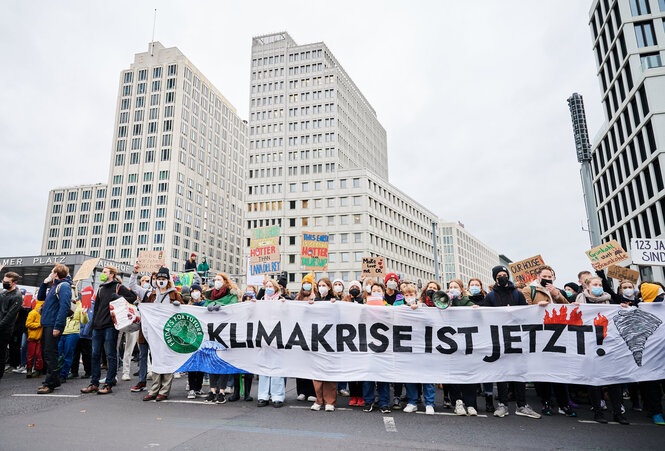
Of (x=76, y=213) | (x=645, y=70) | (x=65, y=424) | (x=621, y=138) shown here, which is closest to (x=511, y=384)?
(x=65, y=424)

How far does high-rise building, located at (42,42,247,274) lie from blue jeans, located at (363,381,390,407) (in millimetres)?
102501

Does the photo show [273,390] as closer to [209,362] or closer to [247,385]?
[247,385]

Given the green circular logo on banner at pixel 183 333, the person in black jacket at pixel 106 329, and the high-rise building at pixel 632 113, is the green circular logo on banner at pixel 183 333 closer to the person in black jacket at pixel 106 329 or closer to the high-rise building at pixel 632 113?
the person in black jacket at pixel 106 329

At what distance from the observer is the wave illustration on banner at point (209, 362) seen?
8.04m

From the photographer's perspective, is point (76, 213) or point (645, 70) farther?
point (76, 213)

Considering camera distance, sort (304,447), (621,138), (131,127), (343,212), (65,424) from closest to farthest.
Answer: (304,447) → (65,424) → (621,138) → (343,212) → (131,127)

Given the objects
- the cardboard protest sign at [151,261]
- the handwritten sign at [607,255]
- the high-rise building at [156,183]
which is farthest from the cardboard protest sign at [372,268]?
the high-rise building at [156,183]

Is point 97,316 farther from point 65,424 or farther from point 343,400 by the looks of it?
point 343,400

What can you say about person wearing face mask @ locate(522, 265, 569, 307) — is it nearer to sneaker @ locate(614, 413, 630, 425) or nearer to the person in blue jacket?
sneaker @ locate(614, 413, 630, 425)

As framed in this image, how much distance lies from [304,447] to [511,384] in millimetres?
5558

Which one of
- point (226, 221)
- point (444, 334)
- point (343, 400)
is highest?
point (226, 221)

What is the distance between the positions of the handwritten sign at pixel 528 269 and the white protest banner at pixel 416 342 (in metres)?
6.10

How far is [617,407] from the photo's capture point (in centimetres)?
679

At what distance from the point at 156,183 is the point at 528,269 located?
4245 inches
